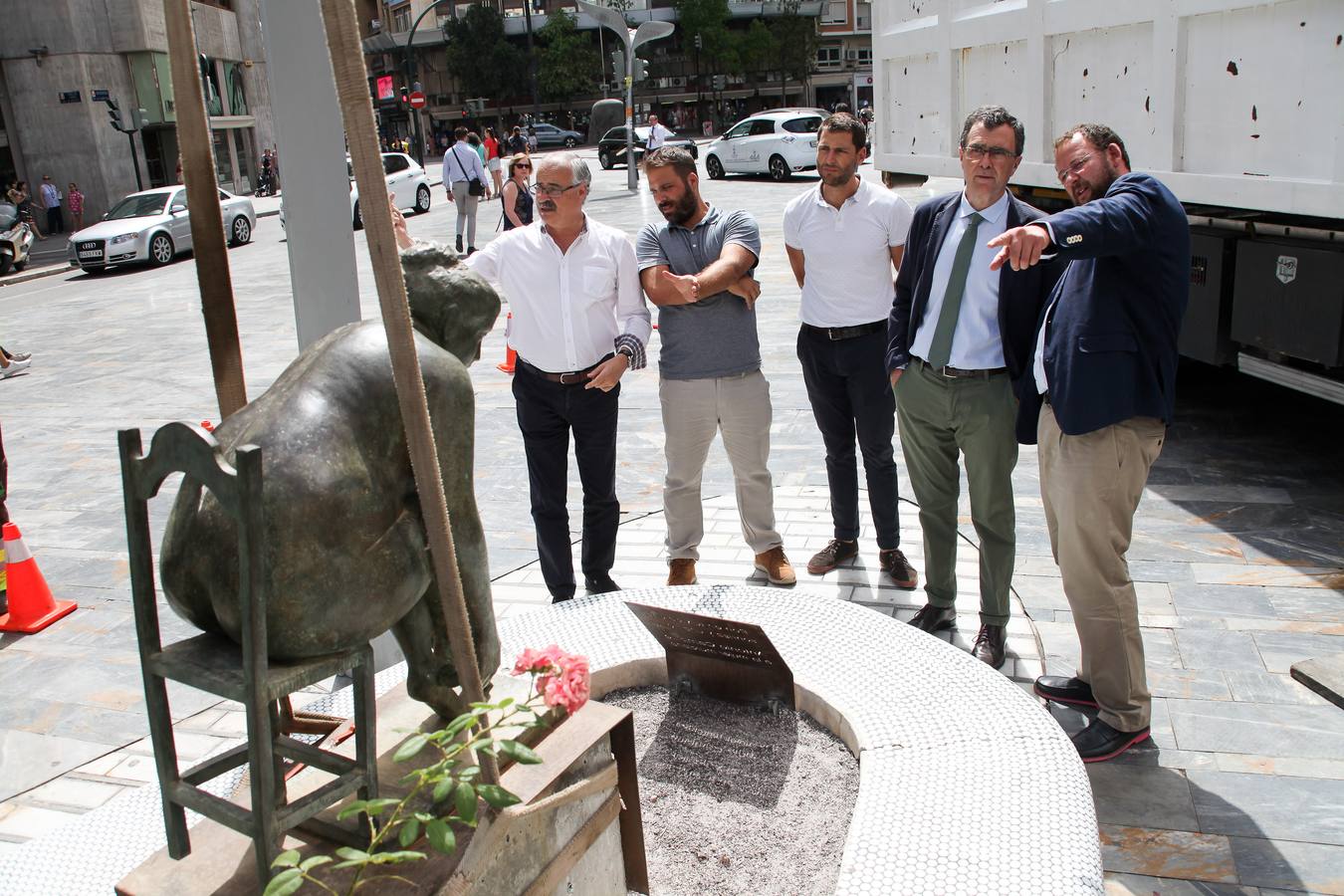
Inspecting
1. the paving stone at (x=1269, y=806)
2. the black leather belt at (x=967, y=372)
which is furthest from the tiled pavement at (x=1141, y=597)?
the black leather belt at (x=967, y=372)

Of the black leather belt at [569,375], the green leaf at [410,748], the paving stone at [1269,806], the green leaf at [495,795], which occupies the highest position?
the black leather belt at [569,375]

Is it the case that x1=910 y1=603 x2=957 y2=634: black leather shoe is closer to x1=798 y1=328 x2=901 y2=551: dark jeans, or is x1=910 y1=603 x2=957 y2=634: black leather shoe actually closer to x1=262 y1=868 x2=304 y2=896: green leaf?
x1=798 y1=328 x2=901 y2=551: dark jeans

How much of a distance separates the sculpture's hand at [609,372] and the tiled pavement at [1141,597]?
1206 millimetres

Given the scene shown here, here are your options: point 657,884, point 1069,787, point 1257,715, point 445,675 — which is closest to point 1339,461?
point 1257,715

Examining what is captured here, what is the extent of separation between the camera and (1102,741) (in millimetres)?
3490

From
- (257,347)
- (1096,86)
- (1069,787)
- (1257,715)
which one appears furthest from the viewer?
(257,347)

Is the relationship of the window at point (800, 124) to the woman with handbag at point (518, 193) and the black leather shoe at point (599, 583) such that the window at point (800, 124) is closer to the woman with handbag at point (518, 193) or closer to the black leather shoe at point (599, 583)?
→ the woman with handbag at point (518, 193)

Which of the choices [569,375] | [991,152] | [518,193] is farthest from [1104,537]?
[518,193]

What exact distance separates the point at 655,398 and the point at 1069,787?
232 inches

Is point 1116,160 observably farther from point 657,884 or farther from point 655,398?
point 655,398

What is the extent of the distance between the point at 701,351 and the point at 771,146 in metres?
22.2

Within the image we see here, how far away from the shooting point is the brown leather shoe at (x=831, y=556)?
501 centimetres

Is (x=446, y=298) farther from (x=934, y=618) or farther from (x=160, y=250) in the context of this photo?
(x=160, y=250)

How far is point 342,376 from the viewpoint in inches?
81.9
